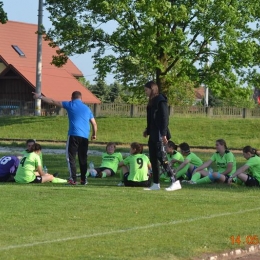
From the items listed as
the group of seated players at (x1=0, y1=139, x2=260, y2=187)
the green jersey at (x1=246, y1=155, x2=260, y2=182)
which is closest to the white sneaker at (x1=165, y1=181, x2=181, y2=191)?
the group of seated players at (x1=0, y1=139, x2=260, y2=187)

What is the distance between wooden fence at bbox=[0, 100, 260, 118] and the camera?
4919cm

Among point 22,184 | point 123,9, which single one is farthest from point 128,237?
point 123,9

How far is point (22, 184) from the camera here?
640 inches

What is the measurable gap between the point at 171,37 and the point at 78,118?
1150 inches

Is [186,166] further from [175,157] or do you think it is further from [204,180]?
[204,180]

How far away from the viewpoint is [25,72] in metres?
66.1

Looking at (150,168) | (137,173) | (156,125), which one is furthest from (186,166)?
(156,125)

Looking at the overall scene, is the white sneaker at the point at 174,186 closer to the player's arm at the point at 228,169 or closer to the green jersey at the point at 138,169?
the green jersey at the point at 138,169

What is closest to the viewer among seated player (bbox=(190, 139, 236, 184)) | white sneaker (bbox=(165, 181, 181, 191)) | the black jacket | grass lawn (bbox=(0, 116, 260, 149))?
the black jacket

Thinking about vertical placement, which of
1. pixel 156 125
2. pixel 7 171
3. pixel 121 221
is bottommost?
pixel 121 221

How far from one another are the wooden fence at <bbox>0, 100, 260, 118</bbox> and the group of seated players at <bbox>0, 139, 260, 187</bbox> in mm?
31016

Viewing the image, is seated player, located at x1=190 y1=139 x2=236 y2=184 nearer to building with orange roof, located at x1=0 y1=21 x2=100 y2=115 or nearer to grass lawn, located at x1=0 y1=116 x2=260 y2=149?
grass lawn, located at x1=0 y1=116 x2=260 y2=149

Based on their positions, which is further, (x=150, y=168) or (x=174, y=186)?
(x=150, y=168)

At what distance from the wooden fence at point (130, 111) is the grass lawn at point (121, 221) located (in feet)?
110
